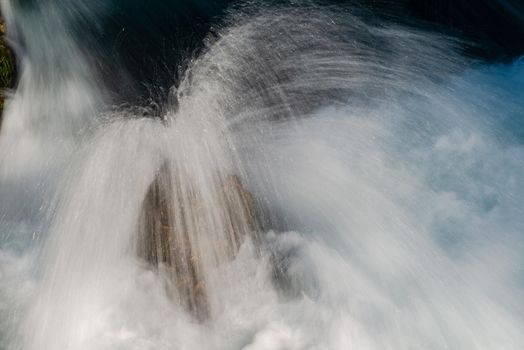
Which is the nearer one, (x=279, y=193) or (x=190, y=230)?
(x=190, y=230)

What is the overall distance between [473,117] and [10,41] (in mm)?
9085

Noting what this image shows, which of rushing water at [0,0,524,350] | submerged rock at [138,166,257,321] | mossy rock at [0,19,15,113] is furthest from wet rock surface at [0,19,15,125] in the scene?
submerged rock at [138,166,257,321]

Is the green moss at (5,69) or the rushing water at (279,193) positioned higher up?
the green moss at (5,69)

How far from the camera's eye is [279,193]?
7184mm

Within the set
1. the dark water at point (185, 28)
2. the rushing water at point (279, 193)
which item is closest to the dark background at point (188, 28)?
the dark water at point (185, 28)

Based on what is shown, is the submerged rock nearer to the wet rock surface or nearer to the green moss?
the wet rock surface

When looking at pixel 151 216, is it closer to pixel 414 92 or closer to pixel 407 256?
pixel 407 256

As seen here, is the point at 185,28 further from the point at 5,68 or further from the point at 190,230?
the point at 190,230

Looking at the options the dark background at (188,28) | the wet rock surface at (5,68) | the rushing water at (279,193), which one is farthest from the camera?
the dark background at (188,28)

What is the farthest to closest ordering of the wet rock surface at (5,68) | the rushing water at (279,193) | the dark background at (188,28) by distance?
the dark background at (188,28), the wet rock surface at (5,68), the rushing water at (279,193)

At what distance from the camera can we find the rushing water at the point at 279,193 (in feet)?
19.9

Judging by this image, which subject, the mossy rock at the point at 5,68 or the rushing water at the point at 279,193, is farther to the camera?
the mossy rock at the point at 5,68

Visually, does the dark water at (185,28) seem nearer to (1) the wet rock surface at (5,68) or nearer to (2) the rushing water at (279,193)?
(2) the rushing water at (279,193)

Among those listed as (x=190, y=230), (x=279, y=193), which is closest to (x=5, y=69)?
(x=190, y=230)
